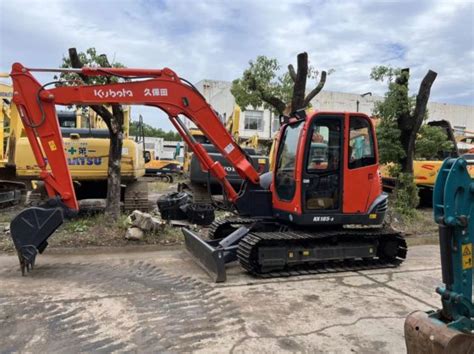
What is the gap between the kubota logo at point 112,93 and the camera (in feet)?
20.5

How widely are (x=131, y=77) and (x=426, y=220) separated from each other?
26.4 ft

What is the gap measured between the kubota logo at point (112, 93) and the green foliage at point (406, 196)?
7.36 metres

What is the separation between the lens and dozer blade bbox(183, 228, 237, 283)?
5.86 m

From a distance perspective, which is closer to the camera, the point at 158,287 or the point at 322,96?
the point at 158,287

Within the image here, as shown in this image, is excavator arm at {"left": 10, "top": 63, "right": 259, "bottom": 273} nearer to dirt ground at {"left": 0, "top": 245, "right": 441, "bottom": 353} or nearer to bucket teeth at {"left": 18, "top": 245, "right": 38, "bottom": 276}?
bucket teeth at {"left": 18, "top": 245, "right": 38, "bottom": 276}

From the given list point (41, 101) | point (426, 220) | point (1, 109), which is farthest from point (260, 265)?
point (1, 109)

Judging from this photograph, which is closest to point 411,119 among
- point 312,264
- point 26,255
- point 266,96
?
point 266,96

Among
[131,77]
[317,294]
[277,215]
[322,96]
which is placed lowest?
[317,294]

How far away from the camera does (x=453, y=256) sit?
2.79 metres

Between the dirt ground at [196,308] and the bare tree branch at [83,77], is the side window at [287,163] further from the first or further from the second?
Result: the bare tree branch at [83,77]

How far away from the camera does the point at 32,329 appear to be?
425 cm

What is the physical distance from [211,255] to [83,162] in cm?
458

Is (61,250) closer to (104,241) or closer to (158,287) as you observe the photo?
(104,241)

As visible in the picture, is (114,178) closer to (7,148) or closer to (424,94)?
(7,148)
